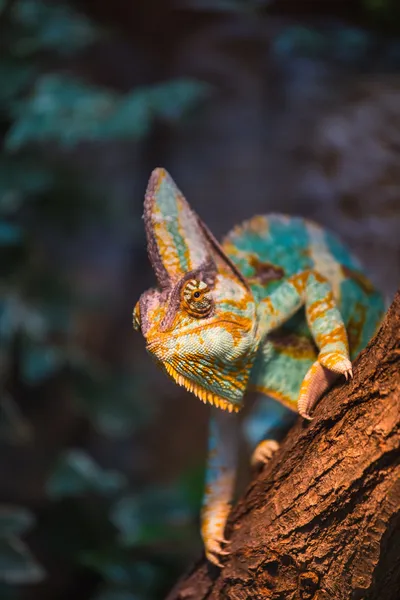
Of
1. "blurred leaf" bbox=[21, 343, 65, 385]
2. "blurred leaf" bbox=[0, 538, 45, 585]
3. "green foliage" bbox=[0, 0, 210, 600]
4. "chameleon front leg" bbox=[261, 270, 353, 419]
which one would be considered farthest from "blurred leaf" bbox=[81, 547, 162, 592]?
"chameleon front leg" bbox=[261, 270, 353, 419]

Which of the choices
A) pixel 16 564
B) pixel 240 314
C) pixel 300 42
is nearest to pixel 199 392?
pixel 240 314

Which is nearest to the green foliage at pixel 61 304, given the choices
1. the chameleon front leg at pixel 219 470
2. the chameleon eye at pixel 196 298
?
the chameleon front leg at pixel 219 470

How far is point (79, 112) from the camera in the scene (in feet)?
8.55

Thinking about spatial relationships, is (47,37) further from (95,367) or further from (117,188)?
(95,367)

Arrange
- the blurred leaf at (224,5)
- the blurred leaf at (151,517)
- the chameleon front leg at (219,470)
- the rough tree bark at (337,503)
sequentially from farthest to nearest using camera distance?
1. the blurred leaf at (224,5)
2. the blurred leaf at (151,517)
3. the chameleon front leg at (219,470)
4. the rough tree bark at (337,503)

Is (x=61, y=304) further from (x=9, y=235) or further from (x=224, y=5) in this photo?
(x=224, y=5)

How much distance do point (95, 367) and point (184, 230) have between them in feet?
→ 6.44

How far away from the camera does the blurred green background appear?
2666mm

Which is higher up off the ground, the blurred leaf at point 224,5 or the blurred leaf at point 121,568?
the blurred leaf at point 224,5

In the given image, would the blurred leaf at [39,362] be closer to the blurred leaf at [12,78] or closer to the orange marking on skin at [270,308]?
the blurred leaf at [12,78]

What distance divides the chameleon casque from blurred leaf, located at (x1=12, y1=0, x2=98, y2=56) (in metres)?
1.68

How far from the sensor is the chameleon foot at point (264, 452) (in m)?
1.54

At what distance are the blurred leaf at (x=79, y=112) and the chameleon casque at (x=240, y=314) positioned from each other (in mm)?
1096

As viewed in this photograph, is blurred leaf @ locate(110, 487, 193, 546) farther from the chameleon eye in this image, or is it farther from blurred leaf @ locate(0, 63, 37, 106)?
blurred leaf @ locate(0, 63, 37, 106)
